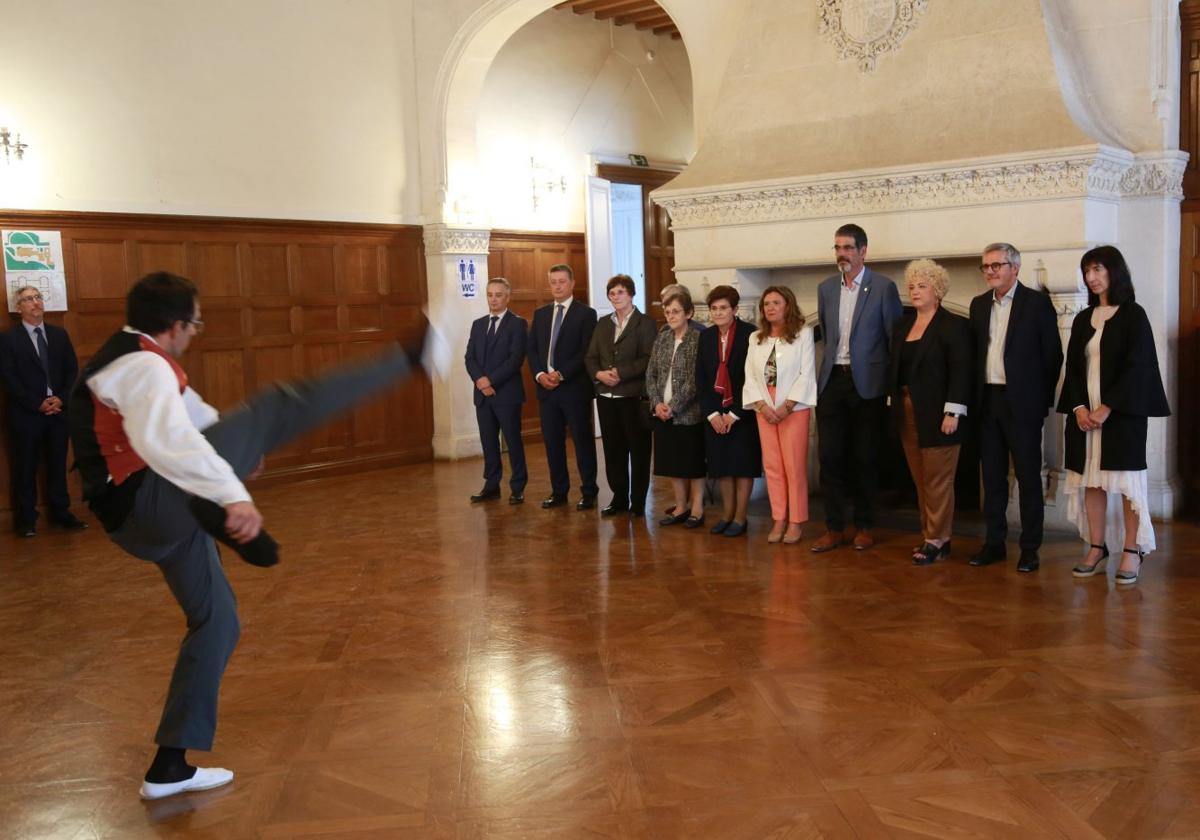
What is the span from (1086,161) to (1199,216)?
113 centimetres

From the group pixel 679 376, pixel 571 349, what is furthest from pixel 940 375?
pixel 571 349

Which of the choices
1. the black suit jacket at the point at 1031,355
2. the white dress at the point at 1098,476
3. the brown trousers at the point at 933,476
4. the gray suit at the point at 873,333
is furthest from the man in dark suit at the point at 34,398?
the white dress at the point at 1098,476

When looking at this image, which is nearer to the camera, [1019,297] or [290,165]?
[1019,297]

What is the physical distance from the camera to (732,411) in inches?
241

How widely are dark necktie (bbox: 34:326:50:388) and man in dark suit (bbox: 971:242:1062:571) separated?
5686mm

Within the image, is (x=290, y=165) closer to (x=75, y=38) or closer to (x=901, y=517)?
(x=75, y=38)

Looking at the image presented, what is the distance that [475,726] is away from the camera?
3.59 meters

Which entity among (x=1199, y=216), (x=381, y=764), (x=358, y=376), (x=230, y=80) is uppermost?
(x=230, y=80)

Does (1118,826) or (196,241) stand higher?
(196,241)

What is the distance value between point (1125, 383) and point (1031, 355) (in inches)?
18.7

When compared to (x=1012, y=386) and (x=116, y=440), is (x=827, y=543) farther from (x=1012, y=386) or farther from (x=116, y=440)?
(x=116, y=440)

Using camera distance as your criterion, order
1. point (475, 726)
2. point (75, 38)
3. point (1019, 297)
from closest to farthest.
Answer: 1. point (475, 726)
2. point (1019, 297)
3. point (75, 38)

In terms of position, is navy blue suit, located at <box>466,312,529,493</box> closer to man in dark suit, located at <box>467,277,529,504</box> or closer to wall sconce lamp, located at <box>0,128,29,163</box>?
man in dark suit, located at <box>467,277,529,504</box>

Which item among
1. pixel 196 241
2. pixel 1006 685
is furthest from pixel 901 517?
pixel 196 241
